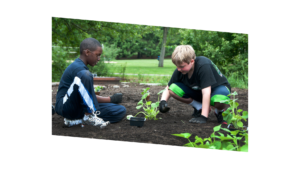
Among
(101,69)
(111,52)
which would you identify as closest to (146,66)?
(111,52)

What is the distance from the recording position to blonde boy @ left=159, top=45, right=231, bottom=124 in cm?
279

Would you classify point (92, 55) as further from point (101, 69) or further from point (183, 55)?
point (101, 69)

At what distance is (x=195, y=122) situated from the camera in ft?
9.35

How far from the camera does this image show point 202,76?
2.83m

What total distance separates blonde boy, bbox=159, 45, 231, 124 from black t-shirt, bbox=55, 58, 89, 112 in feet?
3.31

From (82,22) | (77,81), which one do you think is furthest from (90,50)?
(82,22)

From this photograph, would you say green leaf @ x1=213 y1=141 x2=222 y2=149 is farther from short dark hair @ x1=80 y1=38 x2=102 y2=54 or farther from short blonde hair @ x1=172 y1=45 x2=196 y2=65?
short dark hair @ x1=80 y1=38 x2=102 y2=54

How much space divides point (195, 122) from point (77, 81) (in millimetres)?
1362

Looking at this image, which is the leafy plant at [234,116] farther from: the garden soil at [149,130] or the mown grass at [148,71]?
the mown grass at [148,71]

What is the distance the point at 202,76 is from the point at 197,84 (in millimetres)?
237

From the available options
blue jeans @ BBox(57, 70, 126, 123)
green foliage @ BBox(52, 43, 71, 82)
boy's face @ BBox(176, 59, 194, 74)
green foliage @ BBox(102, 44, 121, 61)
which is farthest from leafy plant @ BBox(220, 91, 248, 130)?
green foliage @ BBox(102, 44, 121, 61)

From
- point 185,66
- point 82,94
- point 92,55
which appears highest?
point 92,55

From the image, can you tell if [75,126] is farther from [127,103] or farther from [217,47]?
[217,47]

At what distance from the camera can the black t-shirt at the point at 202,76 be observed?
281cm
